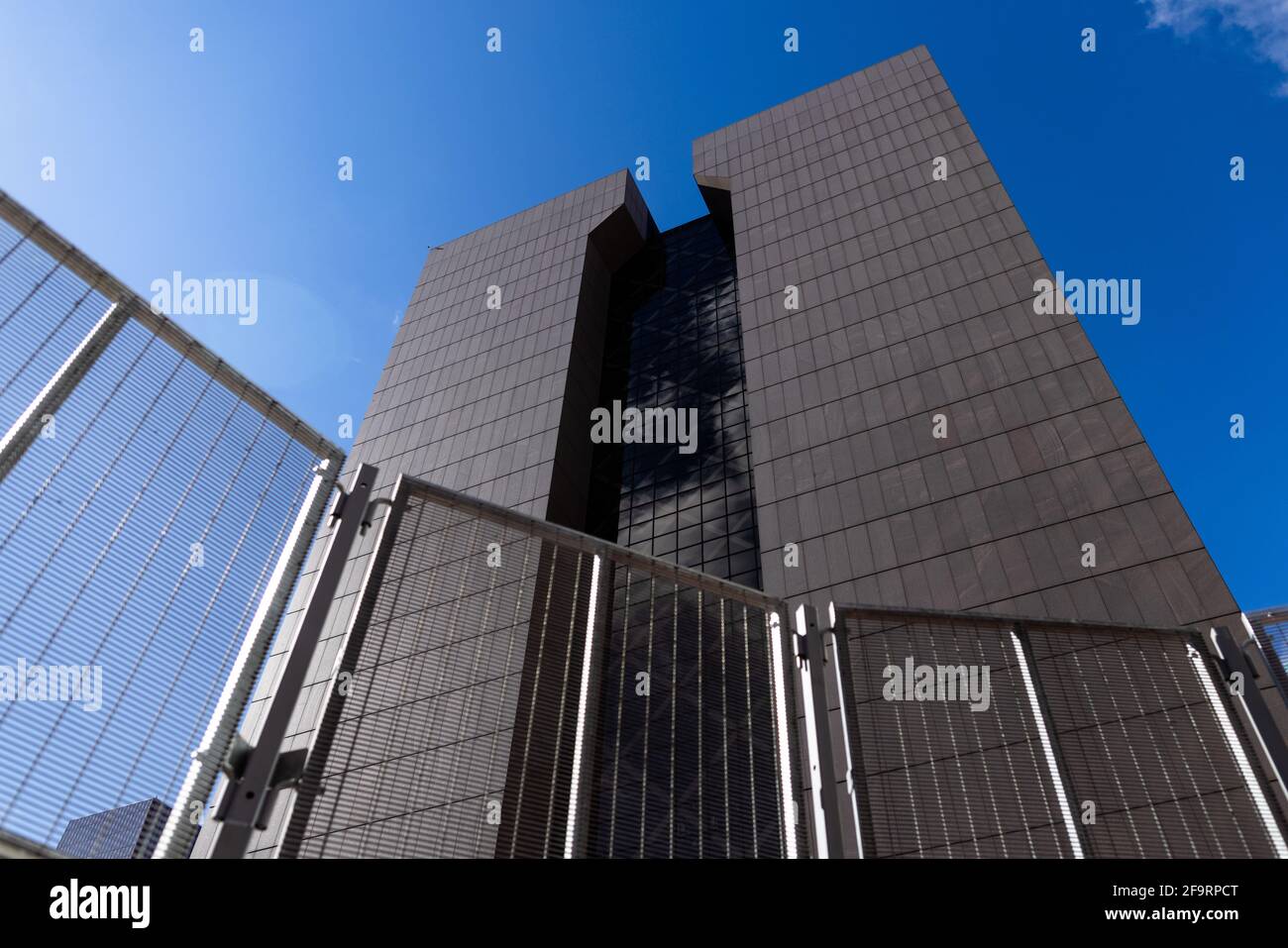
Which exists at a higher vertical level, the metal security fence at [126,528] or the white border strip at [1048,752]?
the metal security fence at [126,528]

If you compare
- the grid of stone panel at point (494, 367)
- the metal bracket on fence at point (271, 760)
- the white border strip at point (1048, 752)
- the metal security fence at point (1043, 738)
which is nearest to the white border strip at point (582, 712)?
the metal security fence at point (1043, 738)

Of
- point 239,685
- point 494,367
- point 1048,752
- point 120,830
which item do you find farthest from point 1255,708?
point 494,367

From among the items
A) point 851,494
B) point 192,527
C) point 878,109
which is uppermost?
point 878,109

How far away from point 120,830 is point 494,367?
96.5 feet

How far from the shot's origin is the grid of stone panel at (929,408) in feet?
69.2

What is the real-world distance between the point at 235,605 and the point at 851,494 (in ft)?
55.4

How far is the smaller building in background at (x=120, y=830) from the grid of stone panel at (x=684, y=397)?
61.2 feet

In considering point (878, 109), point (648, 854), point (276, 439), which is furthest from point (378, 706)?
point (878, 109)

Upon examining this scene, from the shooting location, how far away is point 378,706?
8.11 metres

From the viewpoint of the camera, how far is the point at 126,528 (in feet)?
40.9

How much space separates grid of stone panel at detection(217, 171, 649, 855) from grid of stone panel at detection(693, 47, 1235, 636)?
805 centimetres

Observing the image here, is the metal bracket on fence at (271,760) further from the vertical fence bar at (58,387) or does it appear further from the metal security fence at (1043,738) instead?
the vertical fence bar at (58,387)

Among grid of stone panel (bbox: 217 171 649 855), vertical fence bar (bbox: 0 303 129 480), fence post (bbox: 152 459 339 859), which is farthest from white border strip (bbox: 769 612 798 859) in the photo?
grid of stone panel (bbox: 217 171 649 855)
